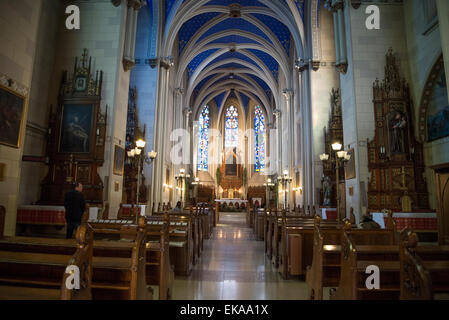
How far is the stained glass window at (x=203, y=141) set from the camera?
31.6m

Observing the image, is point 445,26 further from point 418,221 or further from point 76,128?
point 76,128

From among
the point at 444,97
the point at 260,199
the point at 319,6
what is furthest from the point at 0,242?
the point at 260,199

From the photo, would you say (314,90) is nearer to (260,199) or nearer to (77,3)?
(77,3)

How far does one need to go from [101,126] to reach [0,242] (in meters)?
6.38

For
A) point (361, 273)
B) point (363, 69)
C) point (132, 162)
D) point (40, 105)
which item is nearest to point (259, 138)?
point (132, 162)

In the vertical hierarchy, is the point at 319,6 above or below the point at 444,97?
above

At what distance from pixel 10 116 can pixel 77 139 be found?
3.62m

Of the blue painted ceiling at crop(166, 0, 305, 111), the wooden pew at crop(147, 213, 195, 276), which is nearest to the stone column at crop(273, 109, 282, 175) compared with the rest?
the blue painted ceiling at crop(166, 0, 305, 111)

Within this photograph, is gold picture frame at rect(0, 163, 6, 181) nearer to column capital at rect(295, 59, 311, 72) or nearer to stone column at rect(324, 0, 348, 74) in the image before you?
stone column at rect(324, 0, 348, 74)

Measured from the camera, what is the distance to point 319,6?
14.2m

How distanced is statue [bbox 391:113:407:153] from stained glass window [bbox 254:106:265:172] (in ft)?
75.3

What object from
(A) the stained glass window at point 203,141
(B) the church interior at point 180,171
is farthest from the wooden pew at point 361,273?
(A) the stained glass window at point 203,141

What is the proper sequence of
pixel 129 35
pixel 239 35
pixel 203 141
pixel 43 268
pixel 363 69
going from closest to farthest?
pixel 43 268, pixel 363 69, pixel 129 35, pixel 239 35, pixel 203 141

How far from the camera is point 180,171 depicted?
63.4ft
